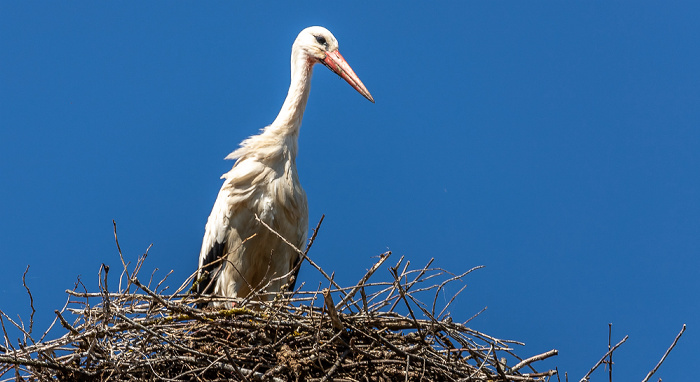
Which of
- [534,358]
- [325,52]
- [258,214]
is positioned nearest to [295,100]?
[325,52]

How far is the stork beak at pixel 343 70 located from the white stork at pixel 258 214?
0.43 metres

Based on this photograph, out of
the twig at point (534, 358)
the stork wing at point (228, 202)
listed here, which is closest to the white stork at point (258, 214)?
the stork wing at point (228, 202)

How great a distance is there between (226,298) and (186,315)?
17 cm

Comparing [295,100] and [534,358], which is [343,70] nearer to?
[295,100]

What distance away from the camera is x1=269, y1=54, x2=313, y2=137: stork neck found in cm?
512

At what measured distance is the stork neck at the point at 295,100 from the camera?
5.12 m

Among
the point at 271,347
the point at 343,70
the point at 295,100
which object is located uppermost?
the point at 343,70

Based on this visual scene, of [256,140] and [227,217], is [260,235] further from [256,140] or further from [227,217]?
[256,140]

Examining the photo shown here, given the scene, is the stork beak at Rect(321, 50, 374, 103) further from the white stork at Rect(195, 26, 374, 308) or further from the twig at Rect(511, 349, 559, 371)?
the twig at Rect(511, 349, 559, 371)

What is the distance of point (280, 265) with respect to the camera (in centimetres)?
499

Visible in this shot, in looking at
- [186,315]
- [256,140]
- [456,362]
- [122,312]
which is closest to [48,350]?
[122,312]

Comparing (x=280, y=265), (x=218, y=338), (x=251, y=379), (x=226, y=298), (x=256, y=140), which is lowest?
(x=251, y=379)

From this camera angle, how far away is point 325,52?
Result: 5422 millimetres

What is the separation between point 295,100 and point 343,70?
410mm
